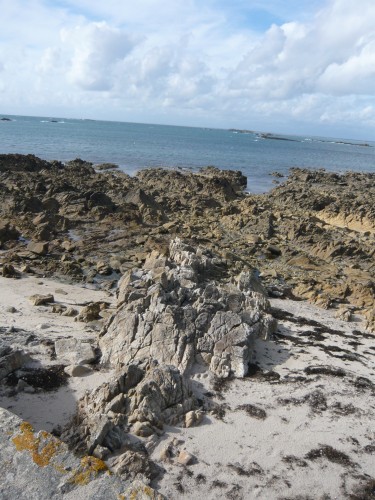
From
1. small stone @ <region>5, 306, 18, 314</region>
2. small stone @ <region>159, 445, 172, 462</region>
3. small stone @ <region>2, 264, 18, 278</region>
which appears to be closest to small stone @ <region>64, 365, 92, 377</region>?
small stone @ <region>159, 445, 172, 462</region>

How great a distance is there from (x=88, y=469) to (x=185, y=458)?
2.22 meters

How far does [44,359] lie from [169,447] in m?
5.10

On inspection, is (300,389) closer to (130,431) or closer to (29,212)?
(130,431)

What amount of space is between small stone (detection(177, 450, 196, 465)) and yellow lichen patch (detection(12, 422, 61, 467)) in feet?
8.68

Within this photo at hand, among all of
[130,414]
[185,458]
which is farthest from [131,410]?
[185,458]

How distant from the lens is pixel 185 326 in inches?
519

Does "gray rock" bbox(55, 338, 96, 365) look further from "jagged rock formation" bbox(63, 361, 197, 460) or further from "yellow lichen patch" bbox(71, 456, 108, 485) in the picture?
"yellow lichen patch" bbox(71, 456, 108, 485)

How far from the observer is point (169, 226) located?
2922cm

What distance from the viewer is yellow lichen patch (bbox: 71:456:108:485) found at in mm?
7555

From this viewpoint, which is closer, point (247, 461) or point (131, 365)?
point (247, 461)

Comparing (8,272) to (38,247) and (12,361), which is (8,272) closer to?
(38,247)

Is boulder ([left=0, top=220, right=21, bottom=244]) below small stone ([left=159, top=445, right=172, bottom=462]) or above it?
above

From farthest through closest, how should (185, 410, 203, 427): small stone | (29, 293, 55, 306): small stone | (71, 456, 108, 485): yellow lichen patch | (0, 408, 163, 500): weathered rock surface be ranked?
(29, 293, 55, 306): small stone → (185, 410, 203, 427): small stone → (71, 456, 108, 485): yellow lichen patch → (0, 408, 163, 500): weathered rock surface

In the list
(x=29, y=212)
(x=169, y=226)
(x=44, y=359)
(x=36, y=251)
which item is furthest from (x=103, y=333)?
(x=29, y=212)
